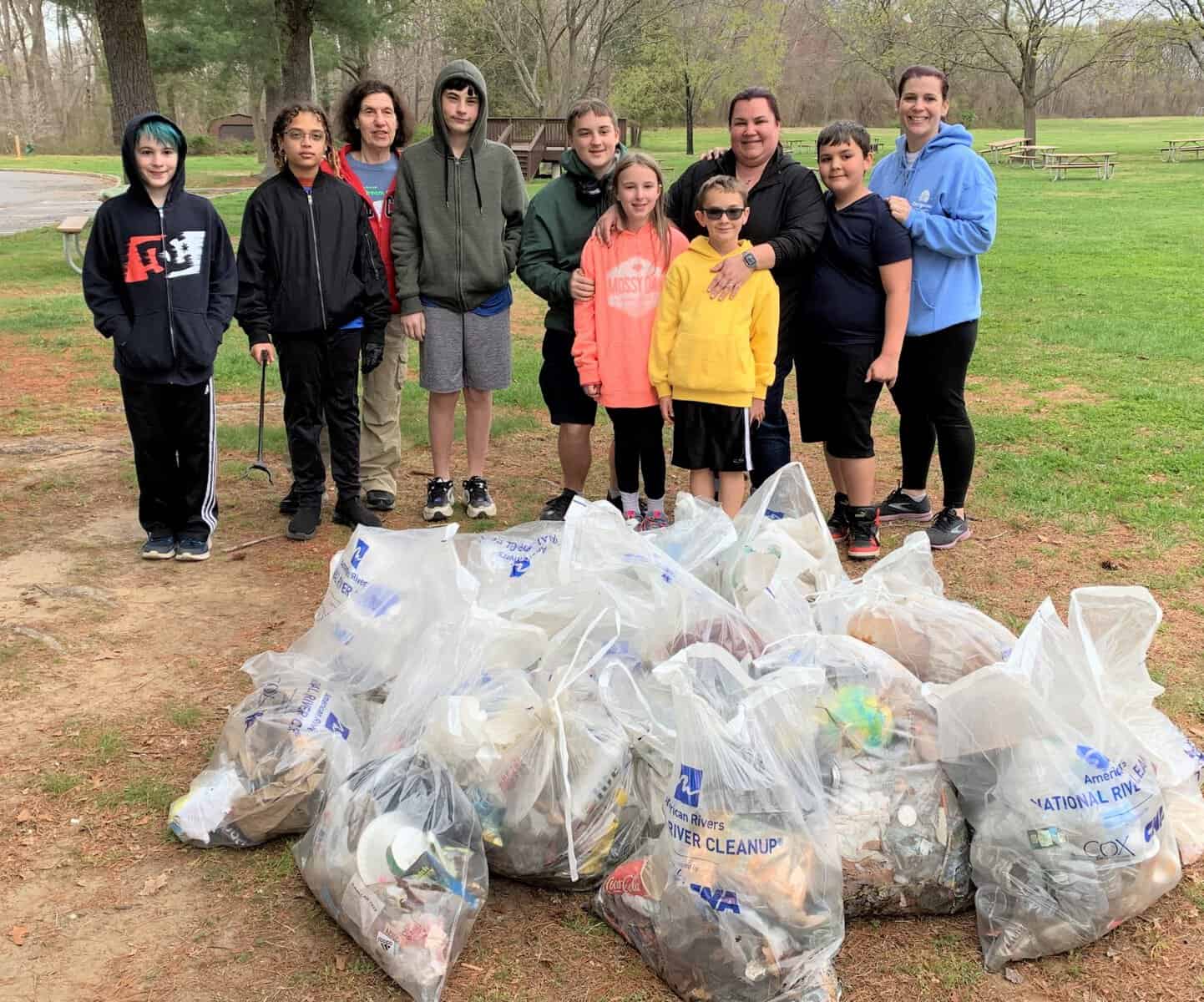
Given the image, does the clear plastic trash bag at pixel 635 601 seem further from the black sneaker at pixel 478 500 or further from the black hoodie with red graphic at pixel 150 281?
the black hoodie with red graphic at pixel 150 281

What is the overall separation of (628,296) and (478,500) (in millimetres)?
1235

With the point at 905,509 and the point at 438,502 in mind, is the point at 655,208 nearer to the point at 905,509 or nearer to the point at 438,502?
the point at 438,502

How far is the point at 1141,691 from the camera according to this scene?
104 inches

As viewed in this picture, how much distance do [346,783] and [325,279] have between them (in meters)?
2.51

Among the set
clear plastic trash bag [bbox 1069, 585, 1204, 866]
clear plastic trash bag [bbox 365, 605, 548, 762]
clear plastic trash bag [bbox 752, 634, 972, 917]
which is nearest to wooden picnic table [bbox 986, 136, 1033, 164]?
clear plastic trash bag [bbox 1069, 585, 1204, 866]

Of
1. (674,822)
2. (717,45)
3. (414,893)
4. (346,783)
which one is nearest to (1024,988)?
(674,822)

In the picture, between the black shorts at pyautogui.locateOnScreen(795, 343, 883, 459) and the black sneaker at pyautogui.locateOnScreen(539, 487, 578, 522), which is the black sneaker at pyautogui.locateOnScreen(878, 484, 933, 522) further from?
the black sneaker at pyautogui.locateOnScreen(539, 487, 578, 522)

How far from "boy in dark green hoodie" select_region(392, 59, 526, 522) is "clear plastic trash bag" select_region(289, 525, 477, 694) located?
1.68 metres

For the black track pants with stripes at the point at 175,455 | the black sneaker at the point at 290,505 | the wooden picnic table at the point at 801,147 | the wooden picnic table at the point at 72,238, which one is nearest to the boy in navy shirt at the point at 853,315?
the black sneaker at the point at 290,505

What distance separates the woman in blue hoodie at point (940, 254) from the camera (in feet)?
13.4

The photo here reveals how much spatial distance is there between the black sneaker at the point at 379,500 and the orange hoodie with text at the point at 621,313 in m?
1.26

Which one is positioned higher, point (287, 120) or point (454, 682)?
point (287, 120)

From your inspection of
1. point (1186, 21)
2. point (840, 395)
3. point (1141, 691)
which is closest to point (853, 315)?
point (840, 395)

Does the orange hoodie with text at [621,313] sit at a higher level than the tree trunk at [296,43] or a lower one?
lower
